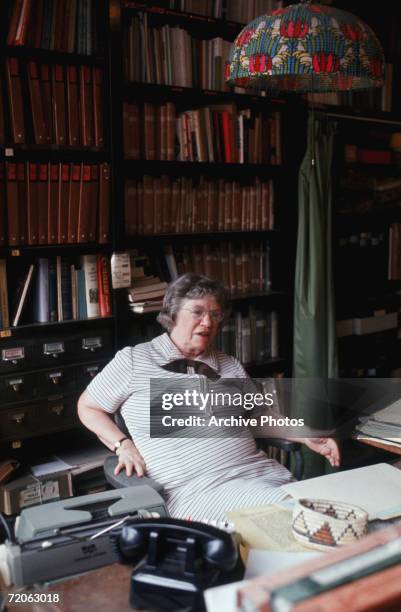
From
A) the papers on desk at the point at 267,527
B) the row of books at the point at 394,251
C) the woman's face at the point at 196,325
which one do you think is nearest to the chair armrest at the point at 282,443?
the woman's face at the point at 196,325

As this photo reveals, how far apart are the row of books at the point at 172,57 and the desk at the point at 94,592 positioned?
244 centimetres

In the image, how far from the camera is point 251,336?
3816mm

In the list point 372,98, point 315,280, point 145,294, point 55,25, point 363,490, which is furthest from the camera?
point 372,98

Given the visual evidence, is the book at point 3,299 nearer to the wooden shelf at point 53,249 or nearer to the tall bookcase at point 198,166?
the wooden shelf at point 53,249

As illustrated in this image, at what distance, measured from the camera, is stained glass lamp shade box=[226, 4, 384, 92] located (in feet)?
5.84

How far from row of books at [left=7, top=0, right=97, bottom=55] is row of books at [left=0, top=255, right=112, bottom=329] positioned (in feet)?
3.05

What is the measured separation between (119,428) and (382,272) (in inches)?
104

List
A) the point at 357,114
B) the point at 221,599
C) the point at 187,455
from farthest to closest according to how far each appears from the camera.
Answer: the point at 357,114, the point at 187,455, the point at 221,599

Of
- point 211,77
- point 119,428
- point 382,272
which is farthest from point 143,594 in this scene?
point 382,272

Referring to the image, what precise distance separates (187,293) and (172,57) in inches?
56.5

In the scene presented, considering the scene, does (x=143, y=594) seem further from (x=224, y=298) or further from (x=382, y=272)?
(x=382, y=272)

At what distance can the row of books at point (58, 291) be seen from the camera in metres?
3.02

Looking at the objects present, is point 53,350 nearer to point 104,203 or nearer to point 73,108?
point 104,203

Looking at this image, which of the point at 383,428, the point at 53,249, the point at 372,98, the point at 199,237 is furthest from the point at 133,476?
the point at 372,98
